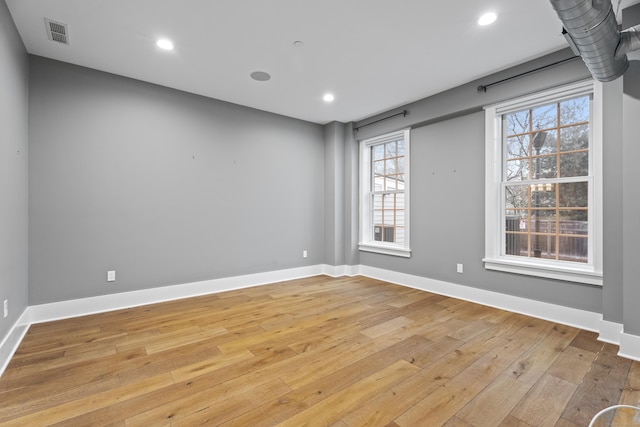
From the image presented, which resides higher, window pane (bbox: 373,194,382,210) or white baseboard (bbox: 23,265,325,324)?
window pane (bbox: 373,194,382,210)

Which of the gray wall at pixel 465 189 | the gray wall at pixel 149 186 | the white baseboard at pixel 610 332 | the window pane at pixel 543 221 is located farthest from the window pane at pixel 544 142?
the gray wall at pixel 149 186

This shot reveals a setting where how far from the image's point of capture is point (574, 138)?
307cm

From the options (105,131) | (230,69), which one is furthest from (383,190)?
(105,131)

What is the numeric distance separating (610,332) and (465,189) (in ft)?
6.47

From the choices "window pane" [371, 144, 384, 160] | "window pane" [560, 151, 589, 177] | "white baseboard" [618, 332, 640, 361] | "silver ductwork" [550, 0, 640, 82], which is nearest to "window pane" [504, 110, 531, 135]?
"window pane" [560, 151, 589, 177]

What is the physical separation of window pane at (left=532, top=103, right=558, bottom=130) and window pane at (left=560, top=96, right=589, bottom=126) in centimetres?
6

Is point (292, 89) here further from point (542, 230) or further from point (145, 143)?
point (542, 230)

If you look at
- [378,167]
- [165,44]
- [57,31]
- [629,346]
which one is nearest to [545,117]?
[629,346]

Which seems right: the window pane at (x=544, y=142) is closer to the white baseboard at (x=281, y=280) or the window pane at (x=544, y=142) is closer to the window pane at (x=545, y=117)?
the window pane at (x=545, y=117)

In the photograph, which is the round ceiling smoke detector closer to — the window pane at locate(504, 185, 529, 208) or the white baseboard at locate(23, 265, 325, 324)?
the white baseboard at locate(23, 265, 325, 324)

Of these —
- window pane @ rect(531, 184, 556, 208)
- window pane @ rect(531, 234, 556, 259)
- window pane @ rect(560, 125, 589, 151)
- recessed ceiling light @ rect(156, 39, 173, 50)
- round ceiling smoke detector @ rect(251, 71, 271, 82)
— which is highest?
recessed ceiling light @ rect(156, 39, 173, 50)

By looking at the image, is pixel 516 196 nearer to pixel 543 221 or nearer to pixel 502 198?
pixel 502 198

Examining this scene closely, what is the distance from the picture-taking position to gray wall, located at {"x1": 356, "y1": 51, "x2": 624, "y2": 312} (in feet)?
8.66

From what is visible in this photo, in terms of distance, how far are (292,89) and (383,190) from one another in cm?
230
